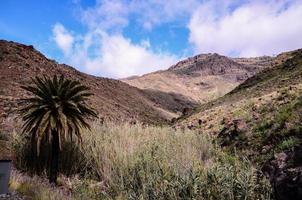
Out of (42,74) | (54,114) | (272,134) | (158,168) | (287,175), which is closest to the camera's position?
(287,175)

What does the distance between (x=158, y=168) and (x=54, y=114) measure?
24.9 ft

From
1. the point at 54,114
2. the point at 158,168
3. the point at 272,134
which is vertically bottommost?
the point at 158,168

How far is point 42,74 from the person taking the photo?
54.2 metres

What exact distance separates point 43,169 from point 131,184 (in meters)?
8.42

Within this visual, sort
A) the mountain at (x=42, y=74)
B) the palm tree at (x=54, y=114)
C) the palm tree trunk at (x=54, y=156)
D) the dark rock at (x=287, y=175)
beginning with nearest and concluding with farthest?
the dark rock at (x=287, y=175) < the palm tree trunk at (x=54, y=156) < the palm tree at (x=54, y=114) < the mountain at (x=42, y=74)

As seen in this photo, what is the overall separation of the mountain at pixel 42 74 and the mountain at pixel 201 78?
110ft

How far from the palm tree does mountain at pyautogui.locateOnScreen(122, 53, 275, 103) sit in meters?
87.2

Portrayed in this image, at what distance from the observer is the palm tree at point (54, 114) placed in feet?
70.5

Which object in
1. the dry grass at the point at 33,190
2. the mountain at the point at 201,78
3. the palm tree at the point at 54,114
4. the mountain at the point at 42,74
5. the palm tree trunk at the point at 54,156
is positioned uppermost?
the mountain at the point at 201,78

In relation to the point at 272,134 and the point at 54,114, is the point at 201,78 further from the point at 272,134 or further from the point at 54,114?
the point at 54,114

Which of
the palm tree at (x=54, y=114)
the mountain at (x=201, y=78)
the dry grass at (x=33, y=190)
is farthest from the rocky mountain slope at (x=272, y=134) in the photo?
the mountain at (x=201, y=78)

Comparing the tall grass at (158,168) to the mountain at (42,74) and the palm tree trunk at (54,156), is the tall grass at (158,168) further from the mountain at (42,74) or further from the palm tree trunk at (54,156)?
the mountain at (42,74)

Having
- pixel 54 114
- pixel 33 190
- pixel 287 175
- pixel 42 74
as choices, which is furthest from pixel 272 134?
pixel 42 74

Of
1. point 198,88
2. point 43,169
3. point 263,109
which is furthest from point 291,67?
point 198,88
